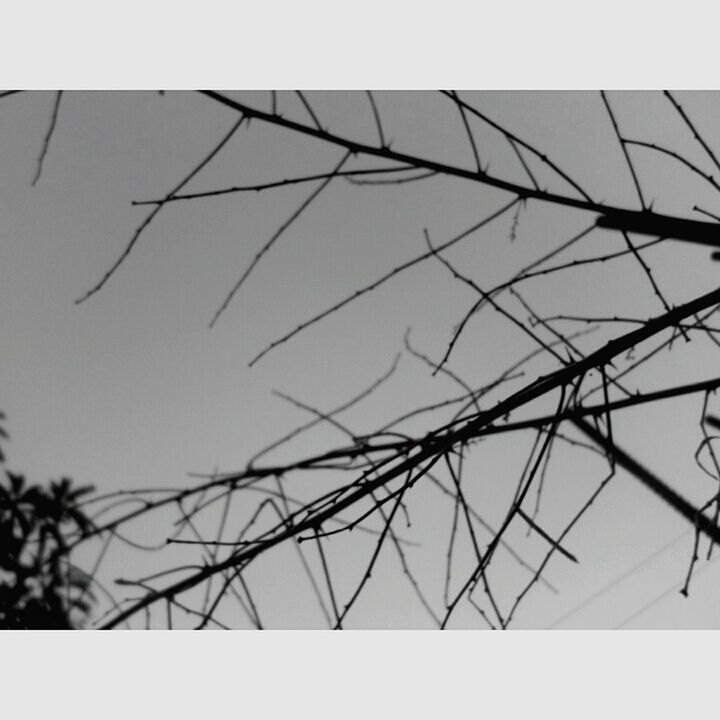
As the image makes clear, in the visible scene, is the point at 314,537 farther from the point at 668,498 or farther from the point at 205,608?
the point at 668,498

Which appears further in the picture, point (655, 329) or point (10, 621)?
point (10, 621)

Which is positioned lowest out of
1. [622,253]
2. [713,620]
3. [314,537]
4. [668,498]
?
[713,620]

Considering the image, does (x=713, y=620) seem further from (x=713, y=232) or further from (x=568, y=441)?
(x=713, y=232)

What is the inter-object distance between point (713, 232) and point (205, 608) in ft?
3.36

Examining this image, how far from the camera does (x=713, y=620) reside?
4.66 ft

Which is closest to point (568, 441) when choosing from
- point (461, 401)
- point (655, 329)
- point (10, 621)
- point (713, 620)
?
point (461, 401)

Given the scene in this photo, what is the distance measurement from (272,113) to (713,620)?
125cm

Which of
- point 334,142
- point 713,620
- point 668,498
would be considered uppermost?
point 334,142

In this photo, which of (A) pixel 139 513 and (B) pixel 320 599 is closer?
(B) pixel 320 599

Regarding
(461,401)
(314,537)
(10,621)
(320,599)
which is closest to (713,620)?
(461,401)

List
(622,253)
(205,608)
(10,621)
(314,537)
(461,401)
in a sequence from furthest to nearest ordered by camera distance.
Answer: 1. (10,621)
2. (461,401)
3. (205,608)
4. (622,253)
5. (314,537)

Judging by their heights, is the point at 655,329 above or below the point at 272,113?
below

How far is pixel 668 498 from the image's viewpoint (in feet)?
5.24

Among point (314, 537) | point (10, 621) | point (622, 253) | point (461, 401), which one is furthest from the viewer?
point (10, 621)
